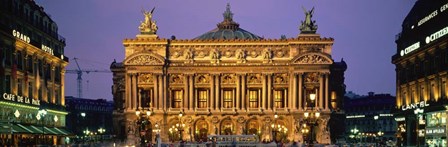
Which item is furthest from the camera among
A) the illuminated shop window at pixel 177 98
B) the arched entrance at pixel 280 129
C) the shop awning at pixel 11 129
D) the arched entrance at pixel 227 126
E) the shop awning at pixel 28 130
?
the illuminated shop window at pixel 177 98

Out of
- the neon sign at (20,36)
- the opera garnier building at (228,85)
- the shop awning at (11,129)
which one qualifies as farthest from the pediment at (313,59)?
the shop awning at (11,129)

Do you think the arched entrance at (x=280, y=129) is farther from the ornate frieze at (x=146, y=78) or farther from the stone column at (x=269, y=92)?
the ornate frieze at (x=146, y=78)

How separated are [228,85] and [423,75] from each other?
43637 millimetres

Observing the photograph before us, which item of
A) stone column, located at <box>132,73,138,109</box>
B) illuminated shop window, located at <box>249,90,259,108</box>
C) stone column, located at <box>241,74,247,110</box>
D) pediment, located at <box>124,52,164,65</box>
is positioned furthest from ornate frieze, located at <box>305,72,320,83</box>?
stone column, located at <box>132,73,138,109</box>

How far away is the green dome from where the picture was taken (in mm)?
153000

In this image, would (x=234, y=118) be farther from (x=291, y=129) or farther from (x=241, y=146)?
(x=241, y=146)

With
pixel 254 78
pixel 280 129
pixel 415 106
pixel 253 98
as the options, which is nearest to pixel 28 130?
pixel 415 106

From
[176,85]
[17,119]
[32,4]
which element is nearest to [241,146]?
[17,119]

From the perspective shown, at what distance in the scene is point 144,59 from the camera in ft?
437

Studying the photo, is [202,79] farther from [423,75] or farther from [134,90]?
[423,75]

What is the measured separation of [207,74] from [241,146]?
139 feet

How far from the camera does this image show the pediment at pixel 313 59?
131875 millimetres

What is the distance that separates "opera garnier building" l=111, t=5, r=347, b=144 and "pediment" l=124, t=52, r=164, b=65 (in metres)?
0.18

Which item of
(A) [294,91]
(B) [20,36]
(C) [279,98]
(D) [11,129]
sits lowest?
(D) [11,129]
